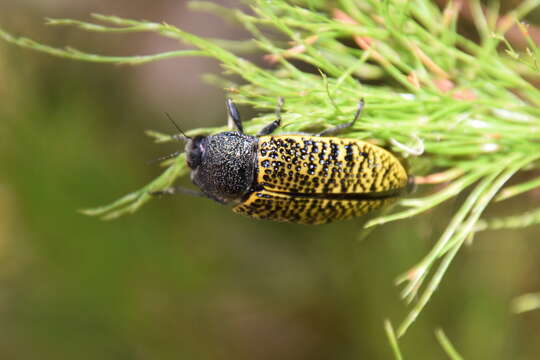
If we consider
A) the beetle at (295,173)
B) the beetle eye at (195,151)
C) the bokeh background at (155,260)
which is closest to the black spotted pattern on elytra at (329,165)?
the beetle at (295,173)

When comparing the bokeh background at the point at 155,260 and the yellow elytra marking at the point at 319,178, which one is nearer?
the yellow elytra marking at the point at 319,178

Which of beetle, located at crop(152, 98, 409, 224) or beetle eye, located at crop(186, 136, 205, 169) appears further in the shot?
beetle eye, located at crop(186, 136, 205, 169)

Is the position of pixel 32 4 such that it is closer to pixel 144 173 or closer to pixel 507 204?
pixel 144 173

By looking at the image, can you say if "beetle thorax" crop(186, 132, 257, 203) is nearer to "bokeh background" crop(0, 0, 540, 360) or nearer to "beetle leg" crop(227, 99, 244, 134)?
"beetle leg" crop(227, 99, 244, 134)

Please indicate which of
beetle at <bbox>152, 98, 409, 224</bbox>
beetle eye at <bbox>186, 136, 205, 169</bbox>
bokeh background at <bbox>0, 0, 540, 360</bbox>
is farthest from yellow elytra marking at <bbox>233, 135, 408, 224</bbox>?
bokeh background at <bbox>0, 0, 540, 360</bbox>

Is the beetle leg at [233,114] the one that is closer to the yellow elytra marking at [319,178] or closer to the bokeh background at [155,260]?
the yellow elytra marking at [319,178]

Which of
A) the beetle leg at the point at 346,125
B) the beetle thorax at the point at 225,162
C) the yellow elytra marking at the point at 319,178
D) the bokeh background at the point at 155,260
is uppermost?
the beetle leg at the point at 346,125

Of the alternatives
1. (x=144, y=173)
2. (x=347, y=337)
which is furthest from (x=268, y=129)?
(x=347, y=337)
